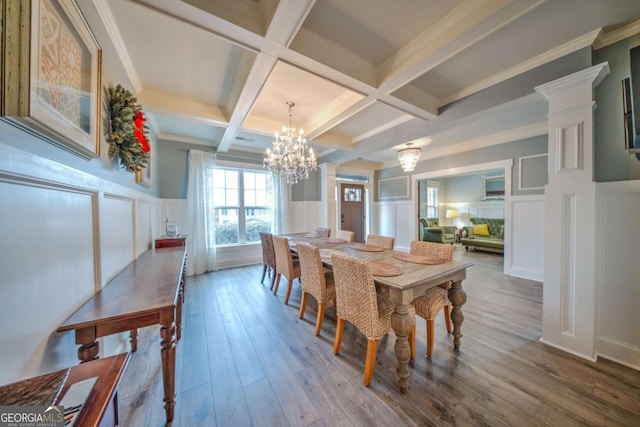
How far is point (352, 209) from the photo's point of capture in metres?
6.18

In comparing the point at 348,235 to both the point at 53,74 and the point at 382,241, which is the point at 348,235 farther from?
the point at 53,74

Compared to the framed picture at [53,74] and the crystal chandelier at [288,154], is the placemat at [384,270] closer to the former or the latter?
the crystal chandelier at [288,154]

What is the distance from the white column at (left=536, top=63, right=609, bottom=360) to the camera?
1.70 metres

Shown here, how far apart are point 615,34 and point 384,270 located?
2487mm

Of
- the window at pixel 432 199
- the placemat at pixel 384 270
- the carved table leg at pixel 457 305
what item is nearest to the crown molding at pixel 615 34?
the carved table leg at pixel 457 305

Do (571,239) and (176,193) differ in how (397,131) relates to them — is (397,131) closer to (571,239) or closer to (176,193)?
(571,239)

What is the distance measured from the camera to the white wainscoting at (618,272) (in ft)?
5.30

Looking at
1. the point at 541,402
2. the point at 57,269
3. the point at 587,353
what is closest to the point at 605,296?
the point at 587,353

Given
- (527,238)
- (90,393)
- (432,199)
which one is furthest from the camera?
(432,199)

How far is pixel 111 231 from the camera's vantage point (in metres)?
1.53

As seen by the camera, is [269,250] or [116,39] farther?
[269,250]

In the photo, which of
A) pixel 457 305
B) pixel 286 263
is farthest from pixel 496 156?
pixel 286 263

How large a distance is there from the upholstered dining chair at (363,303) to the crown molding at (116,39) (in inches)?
88.7

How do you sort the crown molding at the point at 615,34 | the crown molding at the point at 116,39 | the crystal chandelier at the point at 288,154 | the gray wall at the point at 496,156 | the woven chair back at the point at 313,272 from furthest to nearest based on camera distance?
the gray wall at the point at 496,156 < the crystal chandelier at the point at 288,154 < the woven chair back at the point at 313,272 < the crown molding at the point at 615,34 < the crown molding at the point at 116,39
